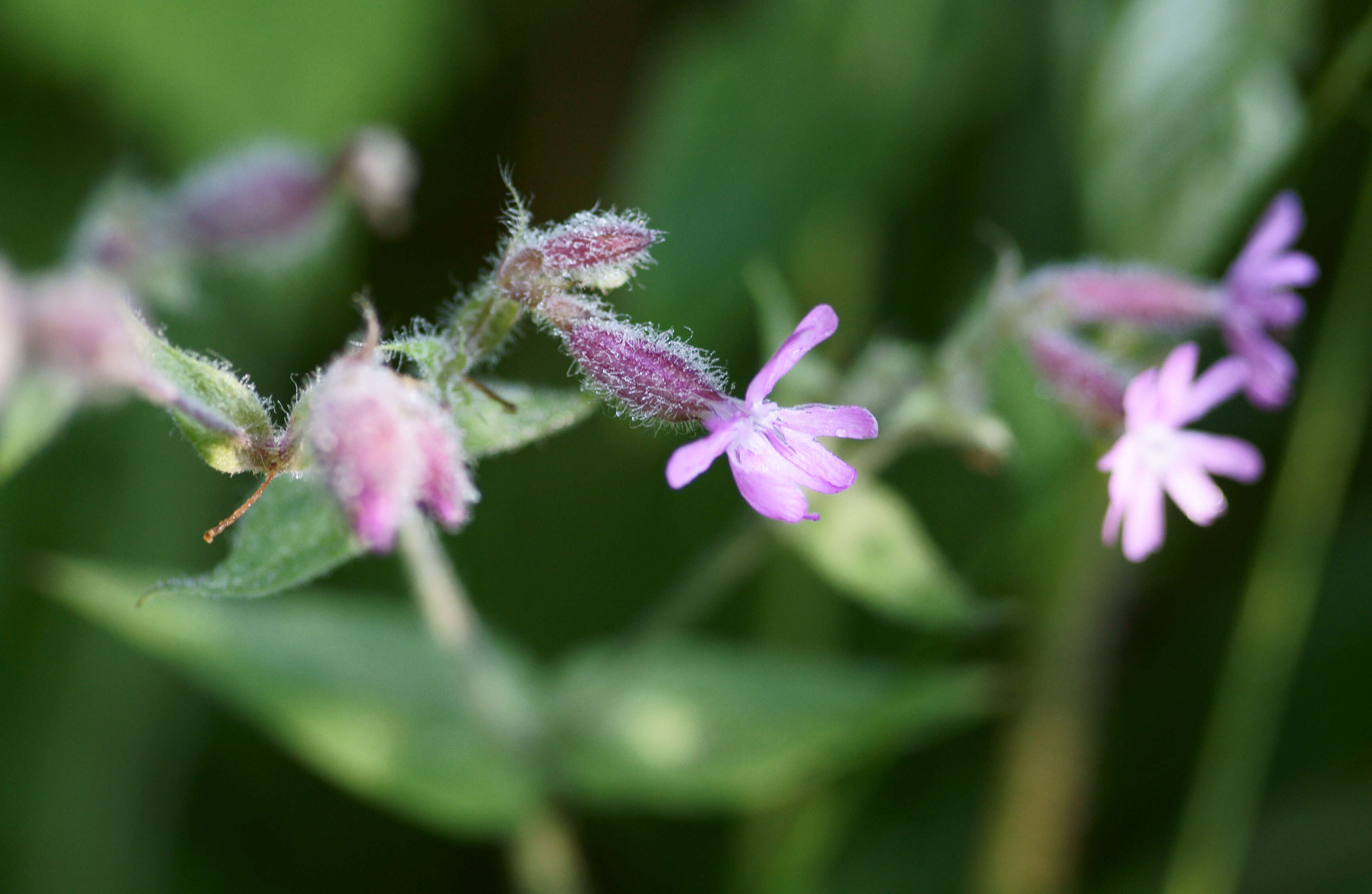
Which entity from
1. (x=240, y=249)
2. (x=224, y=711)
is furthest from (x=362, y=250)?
(x=224, y=711)

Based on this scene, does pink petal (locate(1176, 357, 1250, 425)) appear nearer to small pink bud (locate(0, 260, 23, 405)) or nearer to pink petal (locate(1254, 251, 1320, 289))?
pink petal (locate(1254, 251, 1320, 289))

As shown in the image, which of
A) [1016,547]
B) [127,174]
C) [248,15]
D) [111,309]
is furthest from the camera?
[248,15]

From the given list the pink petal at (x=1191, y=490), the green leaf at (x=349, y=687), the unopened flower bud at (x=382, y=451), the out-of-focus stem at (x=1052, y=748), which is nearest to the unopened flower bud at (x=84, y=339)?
the unopened flower bud at (x=382, y=451)

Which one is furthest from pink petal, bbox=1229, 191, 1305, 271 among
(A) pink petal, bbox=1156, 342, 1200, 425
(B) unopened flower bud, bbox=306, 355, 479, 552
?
(B) unopened flower bud, bbox=306, 355, 479, 552

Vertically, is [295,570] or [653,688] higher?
[653,688]

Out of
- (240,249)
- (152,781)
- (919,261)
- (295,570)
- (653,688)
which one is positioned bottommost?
(295,570)

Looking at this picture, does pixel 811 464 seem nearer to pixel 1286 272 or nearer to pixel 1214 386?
pixel 1214 386

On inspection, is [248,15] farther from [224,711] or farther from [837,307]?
[224,711]

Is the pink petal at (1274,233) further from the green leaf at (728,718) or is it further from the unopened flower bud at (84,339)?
the unopened flower bud at (84,339)
